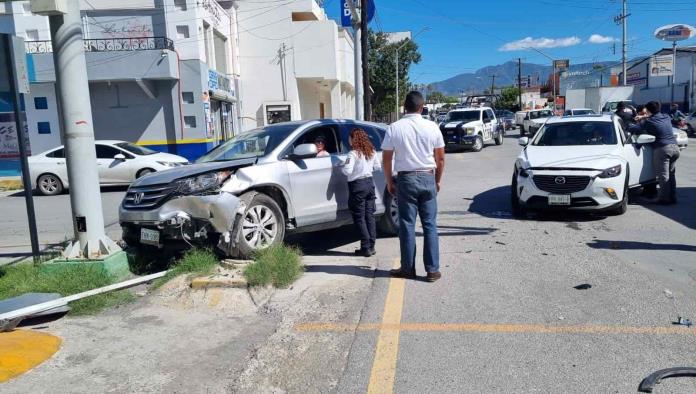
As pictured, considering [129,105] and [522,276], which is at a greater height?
[129,105]

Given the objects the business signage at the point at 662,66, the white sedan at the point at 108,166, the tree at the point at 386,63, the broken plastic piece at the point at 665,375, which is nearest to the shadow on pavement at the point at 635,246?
the broken plastic piece at the point at 665,375

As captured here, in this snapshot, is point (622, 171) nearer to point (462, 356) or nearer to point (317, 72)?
point (462, 356)

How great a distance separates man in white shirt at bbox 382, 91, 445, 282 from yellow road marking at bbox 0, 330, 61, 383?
331 cm

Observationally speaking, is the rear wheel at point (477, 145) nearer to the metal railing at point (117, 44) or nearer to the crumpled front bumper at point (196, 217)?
the metal railing at point (117, 44)

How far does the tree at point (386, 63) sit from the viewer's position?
58.6 metres

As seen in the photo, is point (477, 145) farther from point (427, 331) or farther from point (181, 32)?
point (427, 331)

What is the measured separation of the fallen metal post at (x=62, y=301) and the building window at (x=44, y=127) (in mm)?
19647

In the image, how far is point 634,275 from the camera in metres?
6.11

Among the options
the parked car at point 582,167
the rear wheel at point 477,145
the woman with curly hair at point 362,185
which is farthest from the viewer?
the rear wheel at point 477,145

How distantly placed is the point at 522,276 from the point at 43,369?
4543mm

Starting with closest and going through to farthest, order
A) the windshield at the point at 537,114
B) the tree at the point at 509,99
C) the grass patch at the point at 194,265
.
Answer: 1. the grass patch at the point at 194,265
2. the windshield at the point at 537,114
3. the tree at the point at 509,99

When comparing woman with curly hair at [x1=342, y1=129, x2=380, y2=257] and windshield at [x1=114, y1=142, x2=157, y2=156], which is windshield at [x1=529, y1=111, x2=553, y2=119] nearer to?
windshield at [x1=114, y1=142, x2=157, y2=156]

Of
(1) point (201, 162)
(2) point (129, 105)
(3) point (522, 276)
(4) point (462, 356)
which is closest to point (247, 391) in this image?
(4) point (462, 356)

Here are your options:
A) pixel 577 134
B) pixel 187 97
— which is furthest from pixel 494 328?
pixel 187 97
